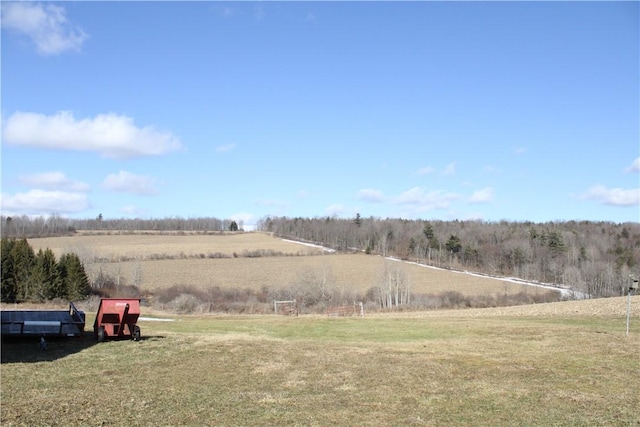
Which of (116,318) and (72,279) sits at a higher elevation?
(72,279)

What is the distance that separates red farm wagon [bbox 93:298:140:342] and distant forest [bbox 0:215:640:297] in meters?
89.3

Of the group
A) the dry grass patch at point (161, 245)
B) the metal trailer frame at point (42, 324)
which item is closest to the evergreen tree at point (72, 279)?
the dry grass patch at point (161, 245)

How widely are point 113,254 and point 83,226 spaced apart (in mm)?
82137

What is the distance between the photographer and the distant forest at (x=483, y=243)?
4092 inches

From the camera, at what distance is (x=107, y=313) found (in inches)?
753

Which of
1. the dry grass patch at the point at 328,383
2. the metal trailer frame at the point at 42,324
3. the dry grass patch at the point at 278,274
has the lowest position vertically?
the dry grass patch at the point at 328,383

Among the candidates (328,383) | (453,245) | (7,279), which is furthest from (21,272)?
(453,245)

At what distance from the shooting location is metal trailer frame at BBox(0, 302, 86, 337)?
1806 cm

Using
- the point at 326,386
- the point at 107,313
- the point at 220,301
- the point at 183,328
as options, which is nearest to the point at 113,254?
the point at 220,301

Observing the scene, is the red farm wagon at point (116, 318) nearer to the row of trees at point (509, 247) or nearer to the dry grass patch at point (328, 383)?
the dry grass patch at point (328, 383)

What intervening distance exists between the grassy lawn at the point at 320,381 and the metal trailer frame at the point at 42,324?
33cm

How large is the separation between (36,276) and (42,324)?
1772 inches

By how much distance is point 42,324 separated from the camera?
61.2 ft

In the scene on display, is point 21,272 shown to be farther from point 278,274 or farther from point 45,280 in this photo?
point 278,274
